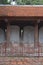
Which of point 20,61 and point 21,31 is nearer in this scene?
point 20,61

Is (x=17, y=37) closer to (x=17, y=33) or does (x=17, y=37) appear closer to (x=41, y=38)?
(x=17, y=33)

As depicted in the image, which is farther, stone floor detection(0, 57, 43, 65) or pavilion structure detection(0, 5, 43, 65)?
pavilion structure detection(0, 5, 43, 65)

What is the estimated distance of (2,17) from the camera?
48.6 feet

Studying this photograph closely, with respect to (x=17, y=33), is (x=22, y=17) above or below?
above

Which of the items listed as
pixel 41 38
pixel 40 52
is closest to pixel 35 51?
pixel 40 52

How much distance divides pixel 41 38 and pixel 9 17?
118 inches

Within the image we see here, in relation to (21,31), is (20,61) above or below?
above

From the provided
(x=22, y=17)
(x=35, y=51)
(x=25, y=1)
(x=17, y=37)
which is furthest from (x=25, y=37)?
(x=25, y=1)

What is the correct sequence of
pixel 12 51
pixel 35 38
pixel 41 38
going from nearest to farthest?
pixel 12 51 < pixel 35 38 < pixel 41 38

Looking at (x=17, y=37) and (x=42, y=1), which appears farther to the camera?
(x=42, y=1)

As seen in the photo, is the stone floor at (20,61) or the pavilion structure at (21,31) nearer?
the stone floor at (20,61)

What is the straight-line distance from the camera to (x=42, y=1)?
890 inches

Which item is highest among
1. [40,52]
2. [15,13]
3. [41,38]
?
[15,13]

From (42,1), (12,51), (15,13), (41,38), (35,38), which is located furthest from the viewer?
(42,1)
